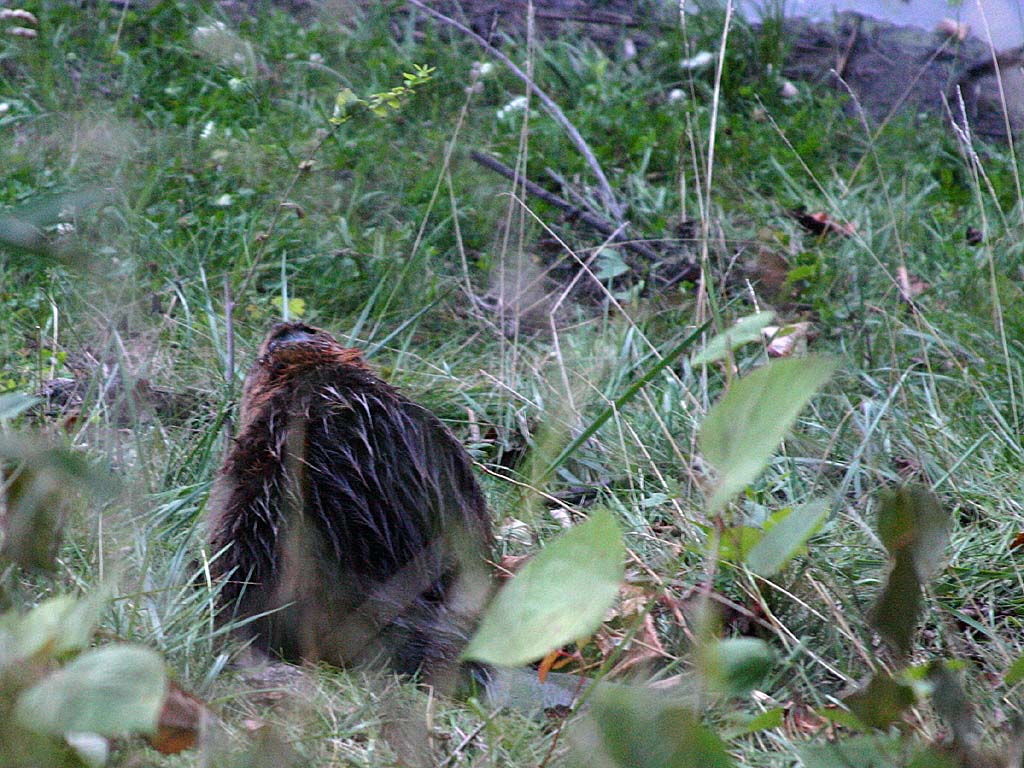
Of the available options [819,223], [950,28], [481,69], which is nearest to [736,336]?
[819,223]

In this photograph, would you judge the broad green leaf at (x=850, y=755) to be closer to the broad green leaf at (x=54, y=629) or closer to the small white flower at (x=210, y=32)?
the broad green leaf at (x=54, y=629)

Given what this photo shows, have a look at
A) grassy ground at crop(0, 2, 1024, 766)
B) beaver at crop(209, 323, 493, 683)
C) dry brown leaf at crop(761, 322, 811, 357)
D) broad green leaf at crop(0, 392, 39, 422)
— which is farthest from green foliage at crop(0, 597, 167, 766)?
dry brown leaf at crop(761, 322, 811, 357)

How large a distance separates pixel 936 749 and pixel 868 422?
1.78 m

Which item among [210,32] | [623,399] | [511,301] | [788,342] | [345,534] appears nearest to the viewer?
[345,534]

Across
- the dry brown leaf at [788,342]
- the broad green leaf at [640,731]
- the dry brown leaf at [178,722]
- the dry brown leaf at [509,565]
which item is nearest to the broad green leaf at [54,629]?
the dry brown leaf at [178,722]

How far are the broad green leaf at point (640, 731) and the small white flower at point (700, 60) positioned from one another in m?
4.13

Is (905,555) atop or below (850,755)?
atop

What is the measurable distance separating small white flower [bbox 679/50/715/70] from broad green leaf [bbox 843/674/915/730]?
3873 millimetres

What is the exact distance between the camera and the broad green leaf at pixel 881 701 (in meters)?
1.28

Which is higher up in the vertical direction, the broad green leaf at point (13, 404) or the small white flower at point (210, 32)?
the broad green leaf at point (13, 404)

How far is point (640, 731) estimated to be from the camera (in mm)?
1004

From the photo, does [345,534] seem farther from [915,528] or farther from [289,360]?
[915,528]

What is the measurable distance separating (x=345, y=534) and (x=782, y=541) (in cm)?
113

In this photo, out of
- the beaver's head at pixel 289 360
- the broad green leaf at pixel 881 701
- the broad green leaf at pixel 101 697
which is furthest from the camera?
the beaver's head at pixel 289 360
